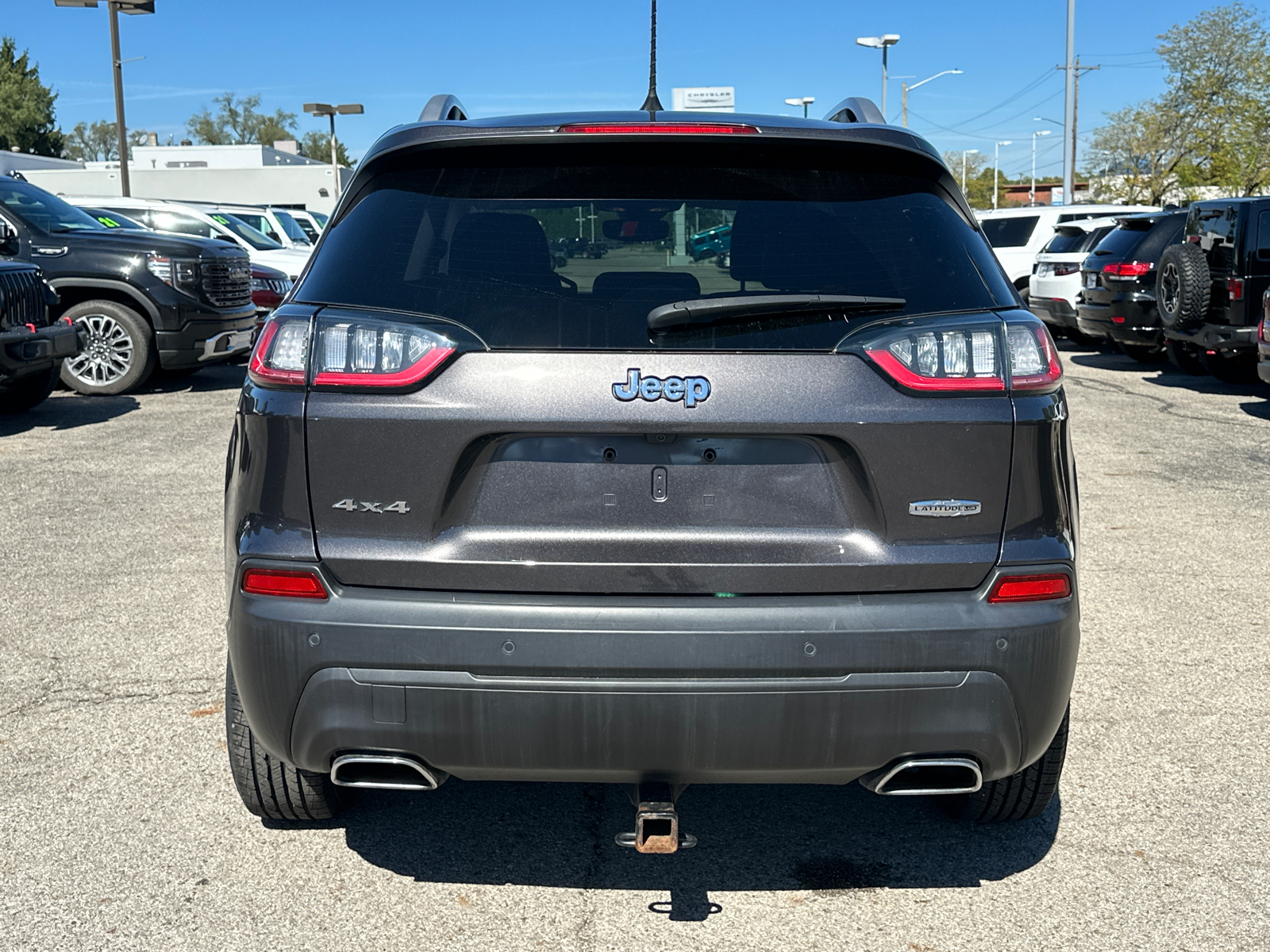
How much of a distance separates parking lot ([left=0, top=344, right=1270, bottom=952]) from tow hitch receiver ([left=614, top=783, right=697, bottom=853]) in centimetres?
27

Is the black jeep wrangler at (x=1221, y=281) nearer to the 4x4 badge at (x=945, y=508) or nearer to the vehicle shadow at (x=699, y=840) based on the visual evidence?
the vehicle shadow at (x=699, y=840)

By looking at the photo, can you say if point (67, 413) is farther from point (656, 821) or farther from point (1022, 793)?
point (1022, 793)

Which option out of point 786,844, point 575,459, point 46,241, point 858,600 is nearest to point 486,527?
point 575,459

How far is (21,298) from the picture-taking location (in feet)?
32.3

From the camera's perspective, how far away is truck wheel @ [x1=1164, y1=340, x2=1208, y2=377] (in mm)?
14281

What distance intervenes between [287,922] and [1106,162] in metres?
65.5

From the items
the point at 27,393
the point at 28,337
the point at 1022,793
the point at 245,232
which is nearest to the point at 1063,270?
the point at 245,232

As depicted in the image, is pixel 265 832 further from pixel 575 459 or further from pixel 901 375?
pixel 901 375

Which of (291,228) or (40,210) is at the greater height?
(291,228)

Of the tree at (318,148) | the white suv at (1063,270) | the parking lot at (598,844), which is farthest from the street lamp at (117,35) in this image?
the tree at (318,148)

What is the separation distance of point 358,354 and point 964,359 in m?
1.23

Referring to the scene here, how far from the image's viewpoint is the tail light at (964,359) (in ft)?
8.28

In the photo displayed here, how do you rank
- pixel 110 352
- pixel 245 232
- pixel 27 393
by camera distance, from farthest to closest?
pixel 245 232 < pixel 110 352 < pixel 27 393

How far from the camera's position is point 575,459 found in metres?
2.52
